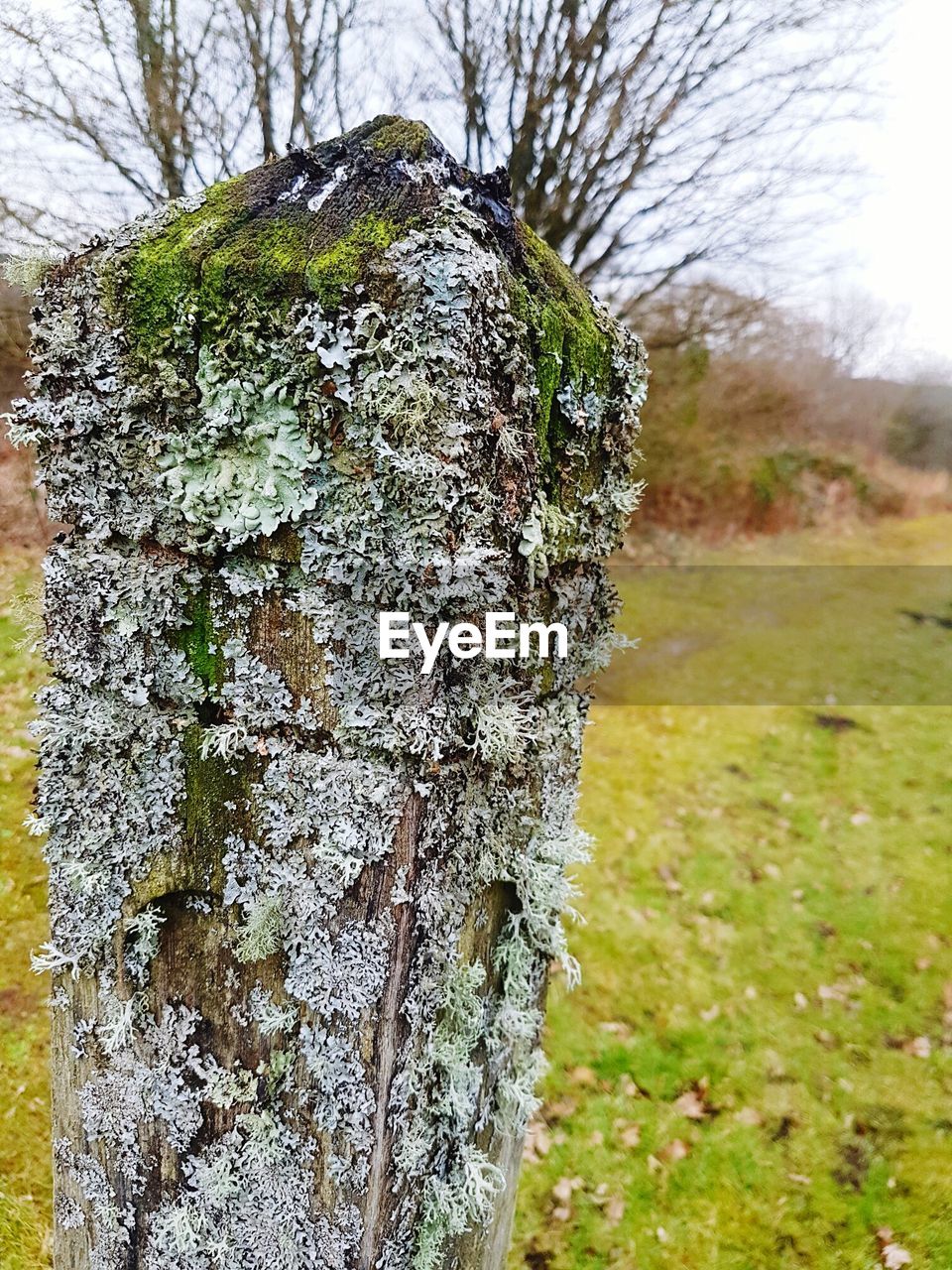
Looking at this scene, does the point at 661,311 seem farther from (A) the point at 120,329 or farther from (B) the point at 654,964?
(A) the point at 120,329

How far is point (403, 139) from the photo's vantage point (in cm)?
98

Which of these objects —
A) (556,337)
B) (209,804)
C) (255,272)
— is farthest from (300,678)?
(556,337)

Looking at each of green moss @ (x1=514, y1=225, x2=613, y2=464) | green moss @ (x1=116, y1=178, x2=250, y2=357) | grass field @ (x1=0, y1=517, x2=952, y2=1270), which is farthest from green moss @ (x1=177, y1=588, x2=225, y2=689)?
grass field @ (x1=0, y1=517, x2=952, y2=1270)

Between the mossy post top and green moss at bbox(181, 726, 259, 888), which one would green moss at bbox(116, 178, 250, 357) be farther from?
green moss at bbox(181, 726, 259, 888)

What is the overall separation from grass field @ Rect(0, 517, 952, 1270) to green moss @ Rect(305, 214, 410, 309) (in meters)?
2.58

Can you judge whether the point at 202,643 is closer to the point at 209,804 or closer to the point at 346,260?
the point at 209,804

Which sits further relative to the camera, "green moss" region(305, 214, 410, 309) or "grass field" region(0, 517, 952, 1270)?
"grass field" region(0, 517, 952, 1270)

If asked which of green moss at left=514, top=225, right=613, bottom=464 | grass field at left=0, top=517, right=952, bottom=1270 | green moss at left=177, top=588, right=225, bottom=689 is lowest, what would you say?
grass field at left=0, top=517, right=952, bottom=1270

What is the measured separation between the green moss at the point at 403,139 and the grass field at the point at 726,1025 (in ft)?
8.98

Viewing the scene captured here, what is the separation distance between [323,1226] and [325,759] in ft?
2.68

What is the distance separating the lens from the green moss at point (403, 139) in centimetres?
97

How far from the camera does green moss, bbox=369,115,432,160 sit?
0.97m

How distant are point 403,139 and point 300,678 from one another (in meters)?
0.79

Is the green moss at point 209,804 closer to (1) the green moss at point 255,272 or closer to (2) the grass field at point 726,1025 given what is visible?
(1) the green moss at point 255,272
